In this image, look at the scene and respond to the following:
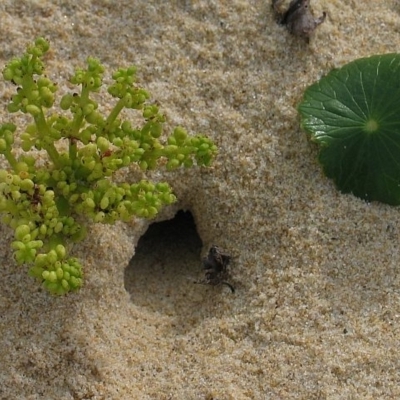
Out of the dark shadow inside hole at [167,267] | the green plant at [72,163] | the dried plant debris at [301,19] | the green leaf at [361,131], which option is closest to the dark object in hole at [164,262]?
the dark shadow inside hole at [167,267]

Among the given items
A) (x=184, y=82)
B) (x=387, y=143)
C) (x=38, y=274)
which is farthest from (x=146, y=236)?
(x=387, y=143)

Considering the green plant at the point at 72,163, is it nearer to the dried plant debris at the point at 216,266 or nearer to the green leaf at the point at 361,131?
the dried plant debris at the point at 216,266

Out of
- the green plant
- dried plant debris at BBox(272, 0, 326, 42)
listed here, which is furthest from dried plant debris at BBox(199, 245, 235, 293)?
dried plant debris at BBox(272, 0, 326, 42)

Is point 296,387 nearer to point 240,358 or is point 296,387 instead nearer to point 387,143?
point 240,358

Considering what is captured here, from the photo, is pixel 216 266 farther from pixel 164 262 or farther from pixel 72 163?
pixel 72 163

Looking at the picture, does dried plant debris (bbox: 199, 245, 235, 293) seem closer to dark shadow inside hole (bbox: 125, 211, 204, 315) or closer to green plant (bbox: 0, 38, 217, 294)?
dark shadow inside hole (bbox: 125, 211, 204, 315)

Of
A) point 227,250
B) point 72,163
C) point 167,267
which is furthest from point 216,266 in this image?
point 72,163

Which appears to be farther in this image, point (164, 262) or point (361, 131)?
point (164, 262)
